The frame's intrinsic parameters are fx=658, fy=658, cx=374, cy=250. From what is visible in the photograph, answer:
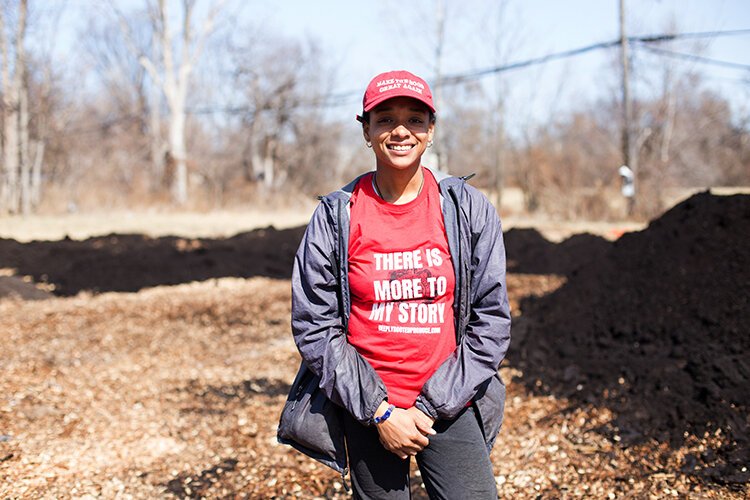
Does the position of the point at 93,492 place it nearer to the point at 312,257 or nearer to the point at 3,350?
the point at 312,257

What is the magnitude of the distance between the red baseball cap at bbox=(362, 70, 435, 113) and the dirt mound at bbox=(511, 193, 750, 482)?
2.71m

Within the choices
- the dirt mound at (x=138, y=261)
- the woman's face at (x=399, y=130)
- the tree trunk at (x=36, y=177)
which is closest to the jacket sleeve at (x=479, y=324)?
the woman's face at (x=399, y=130)

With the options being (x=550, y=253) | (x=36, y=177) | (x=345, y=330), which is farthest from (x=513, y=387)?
(x=36, y=177)

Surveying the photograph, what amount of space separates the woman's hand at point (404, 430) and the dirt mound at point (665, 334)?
89.0 inches

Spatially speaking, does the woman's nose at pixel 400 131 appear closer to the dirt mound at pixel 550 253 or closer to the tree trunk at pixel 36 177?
the dirt mound at pixel 550 253

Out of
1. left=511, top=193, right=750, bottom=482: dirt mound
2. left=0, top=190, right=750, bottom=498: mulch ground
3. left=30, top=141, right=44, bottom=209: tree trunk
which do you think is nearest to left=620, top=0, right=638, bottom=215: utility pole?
left=0, top=190, right=750, bottom=498: mulch ground

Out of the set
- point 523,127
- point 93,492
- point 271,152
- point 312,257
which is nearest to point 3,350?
point 93,492

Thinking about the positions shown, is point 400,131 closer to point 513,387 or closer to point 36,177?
→ point 513,387

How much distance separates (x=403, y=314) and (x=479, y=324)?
24 cm

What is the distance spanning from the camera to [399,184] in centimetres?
213

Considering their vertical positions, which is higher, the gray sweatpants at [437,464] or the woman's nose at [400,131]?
the woman's nose at [400,131]

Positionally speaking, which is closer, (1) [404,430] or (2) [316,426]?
(1) [404,430]

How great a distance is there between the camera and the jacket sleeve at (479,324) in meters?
1.99

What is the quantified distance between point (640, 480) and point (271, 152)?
1258 inches
